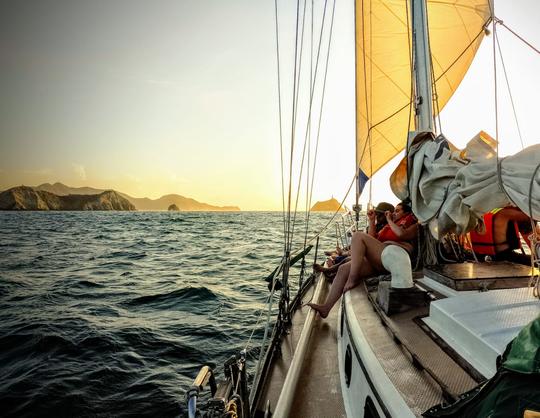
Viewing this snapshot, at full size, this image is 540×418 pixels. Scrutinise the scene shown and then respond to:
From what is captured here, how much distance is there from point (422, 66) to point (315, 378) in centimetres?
315

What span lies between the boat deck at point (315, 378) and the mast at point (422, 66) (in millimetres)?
2406

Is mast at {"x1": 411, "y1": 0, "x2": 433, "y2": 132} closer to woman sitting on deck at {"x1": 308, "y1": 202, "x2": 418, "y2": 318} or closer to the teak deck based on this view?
woman sitting on deck at {"x1": 308, "y1": 202, "x2": 418, "y2": 318}

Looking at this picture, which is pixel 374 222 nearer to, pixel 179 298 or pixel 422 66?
pixel 422 66

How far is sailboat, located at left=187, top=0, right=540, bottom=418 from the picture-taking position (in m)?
1.31

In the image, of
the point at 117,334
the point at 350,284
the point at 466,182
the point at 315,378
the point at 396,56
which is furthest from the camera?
the point at 396,56

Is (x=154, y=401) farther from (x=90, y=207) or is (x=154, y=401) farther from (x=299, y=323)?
(x=90, y=207)

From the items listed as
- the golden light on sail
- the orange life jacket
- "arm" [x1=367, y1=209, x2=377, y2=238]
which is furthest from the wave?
the orange life jacket

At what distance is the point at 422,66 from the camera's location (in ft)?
11.3

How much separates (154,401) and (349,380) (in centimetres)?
282

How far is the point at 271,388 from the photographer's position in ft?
9.09

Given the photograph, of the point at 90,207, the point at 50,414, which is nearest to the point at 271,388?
the point at 50,414

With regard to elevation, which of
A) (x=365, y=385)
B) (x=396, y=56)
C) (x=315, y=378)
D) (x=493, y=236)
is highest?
(x=396, y=56)

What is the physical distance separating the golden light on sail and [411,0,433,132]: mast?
282 cm

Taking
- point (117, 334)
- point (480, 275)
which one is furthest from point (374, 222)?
point (117, 334)
